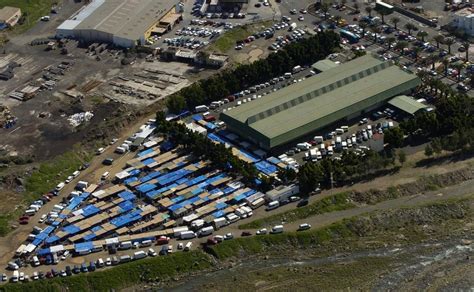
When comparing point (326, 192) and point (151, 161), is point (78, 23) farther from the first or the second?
point (326, 192)

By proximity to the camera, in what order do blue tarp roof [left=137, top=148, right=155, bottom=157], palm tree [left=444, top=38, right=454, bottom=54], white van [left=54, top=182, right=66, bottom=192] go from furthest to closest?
palm tree [left=444, top=38, right=454, bottom=54] → blue tarp roof [left=137, top=148, right=155, bottom=157] → white van [left=54, top=182, right=66, bottom=192]

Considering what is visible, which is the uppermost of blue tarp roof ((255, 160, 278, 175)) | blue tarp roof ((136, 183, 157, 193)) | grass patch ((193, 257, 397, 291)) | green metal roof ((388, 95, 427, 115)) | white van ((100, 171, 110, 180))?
green metal roof ((388, 95, 427, 115))

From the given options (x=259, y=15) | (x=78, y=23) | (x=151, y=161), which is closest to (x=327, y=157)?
(x=151, y=161)

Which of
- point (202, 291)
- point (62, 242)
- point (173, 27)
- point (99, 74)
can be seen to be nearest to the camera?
point (202, 291)

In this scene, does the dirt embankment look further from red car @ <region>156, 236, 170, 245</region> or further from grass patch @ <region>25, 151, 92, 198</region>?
grass patch @ <region>25, 151, 92, 198</region>

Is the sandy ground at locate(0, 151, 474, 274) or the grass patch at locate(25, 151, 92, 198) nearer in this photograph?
the sandy ground at locate(0, 151, 474, 274)

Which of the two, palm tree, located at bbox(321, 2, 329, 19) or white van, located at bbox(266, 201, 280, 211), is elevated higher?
palm tree, located at bbox(321, 2, 329, 19)

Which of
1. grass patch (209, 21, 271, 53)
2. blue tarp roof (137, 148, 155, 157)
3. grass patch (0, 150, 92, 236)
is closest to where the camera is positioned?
grass patch (0, 150, 92, 236)

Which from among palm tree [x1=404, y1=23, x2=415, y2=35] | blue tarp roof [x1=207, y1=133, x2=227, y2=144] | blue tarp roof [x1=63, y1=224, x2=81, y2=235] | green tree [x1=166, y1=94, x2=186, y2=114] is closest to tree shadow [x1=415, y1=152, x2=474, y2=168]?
blue tarp roof [x1=207, y1=133, x2=227, y2=144]
